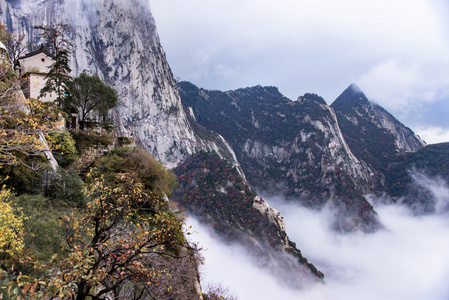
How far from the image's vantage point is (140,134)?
85562mm

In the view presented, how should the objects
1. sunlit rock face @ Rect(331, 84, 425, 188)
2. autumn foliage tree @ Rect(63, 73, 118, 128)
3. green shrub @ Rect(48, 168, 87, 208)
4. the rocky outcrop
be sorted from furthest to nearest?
sunlit rock face @ Rect(331, 84, 425, 188)
the rocky outcrop
autumn foliage tree @ Rect(63, 73, 118, 128)
green shrub @ Rect(48, 168, 87, 208)

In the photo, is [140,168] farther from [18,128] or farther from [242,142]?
[242,142]

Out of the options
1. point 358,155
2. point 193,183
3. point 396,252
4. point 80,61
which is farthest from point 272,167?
point 80,61

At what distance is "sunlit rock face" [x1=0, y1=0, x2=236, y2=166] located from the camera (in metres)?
71.7

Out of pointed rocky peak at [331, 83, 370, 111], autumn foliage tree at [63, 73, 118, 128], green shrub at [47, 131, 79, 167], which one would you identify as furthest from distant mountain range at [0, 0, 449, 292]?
green shrub at [47, 131, 79, 167]

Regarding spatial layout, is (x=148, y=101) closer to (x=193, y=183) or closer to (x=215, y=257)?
(x=193, y=183)

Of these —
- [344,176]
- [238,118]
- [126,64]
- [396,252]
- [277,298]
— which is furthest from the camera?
[238,118]

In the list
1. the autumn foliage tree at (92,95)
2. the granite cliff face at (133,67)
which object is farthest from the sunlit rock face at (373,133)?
the autumn foliage tree at (92,95)

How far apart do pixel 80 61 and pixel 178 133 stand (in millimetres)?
41362

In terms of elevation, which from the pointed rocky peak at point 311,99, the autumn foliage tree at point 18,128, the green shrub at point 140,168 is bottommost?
the autumn foliage tree at point 18,128

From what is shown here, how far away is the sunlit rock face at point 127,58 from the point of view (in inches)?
2822

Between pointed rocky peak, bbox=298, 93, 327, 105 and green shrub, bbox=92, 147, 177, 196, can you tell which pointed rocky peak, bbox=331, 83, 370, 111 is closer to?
pointed rocky peak, bbox=298, 93, 327, 105

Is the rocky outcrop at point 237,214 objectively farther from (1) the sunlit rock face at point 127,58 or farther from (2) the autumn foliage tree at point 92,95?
(2) the autumn foliage tree at point 92,95

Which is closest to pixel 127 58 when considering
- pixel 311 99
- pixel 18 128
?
pixel 18 128
